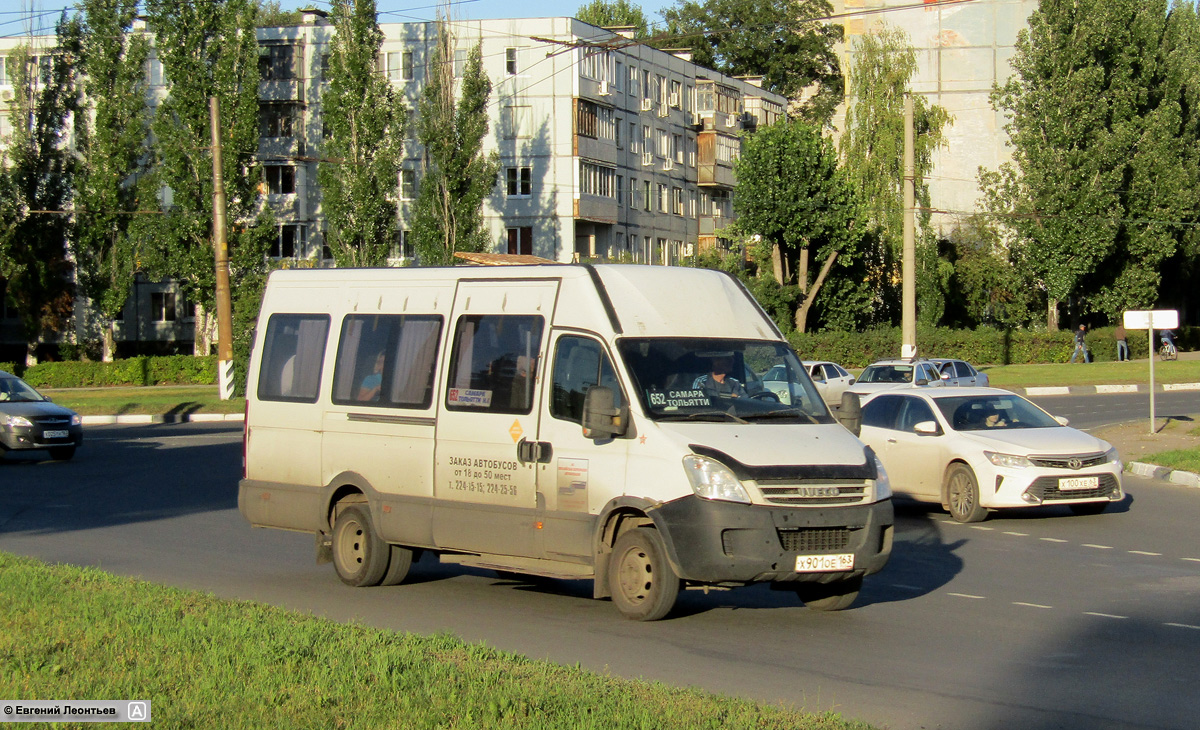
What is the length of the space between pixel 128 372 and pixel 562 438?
2090 inches

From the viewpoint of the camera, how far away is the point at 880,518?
30.0 ft

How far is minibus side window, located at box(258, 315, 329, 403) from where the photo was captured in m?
11.6

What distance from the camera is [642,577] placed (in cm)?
916

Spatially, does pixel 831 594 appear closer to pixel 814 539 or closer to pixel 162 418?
pixel 814 539

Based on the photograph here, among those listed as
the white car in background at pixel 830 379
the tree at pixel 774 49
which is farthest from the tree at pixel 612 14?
the white car in background at pixel 830 379

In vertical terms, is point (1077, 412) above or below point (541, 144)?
below

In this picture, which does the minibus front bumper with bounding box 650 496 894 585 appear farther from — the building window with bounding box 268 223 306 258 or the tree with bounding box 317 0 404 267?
the building window with bounding box 268 223 306 258

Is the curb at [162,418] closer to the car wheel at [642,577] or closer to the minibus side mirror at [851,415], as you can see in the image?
the minibus side mirror at [851,415]

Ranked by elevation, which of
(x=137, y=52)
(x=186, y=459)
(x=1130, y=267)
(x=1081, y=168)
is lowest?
(x=186, y=459)

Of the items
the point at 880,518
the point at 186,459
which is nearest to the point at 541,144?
the point at 186,459

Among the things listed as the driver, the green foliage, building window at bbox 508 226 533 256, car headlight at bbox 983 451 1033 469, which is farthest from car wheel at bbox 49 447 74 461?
building window at bbox 508 226 533 256

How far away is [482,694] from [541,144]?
64.7m

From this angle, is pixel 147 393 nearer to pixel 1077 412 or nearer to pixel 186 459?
pixel 186 459

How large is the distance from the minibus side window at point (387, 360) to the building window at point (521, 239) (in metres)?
58.6
